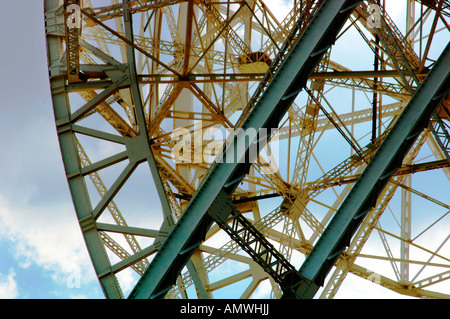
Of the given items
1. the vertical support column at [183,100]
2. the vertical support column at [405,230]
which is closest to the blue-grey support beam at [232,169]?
the vertical support column at [183,100]

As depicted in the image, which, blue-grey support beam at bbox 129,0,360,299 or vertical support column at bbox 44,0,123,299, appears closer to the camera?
blue-grey support beam at bbox 129,0,360,299

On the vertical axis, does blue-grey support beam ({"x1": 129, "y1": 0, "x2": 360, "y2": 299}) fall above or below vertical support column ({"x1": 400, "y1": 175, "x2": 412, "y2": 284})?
below

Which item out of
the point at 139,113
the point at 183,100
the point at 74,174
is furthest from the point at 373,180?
the point at 183,100

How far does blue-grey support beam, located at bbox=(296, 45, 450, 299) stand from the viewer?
488 inches

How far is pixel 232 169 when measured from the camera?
1177cm

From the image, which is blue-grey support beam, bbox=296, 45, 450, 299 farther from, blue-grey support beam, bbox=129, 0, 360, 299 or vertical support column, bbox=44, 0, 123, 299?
vertical support column, bbox=44, 0, 123, 299

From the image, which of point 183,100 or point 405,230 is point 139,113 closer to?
point 183,100

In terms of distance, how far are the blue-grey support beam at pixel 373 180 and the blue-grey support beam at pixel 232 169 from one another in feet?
6.08

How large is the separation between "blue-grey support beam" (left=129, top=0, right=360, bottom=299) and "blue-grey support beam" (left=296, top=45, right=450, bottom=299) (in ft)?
6.08

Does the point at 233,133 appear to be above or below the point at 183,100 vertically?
below

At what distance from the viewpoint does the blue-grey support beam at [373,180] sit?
40.7 feet

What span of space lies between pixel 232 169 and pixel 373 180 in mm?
2632

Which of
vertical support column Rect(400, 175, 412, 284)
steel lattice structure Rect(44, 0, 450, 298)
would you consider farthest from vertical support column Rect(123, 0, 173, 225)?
vertical support column Rect(400, 175, 412, 284)

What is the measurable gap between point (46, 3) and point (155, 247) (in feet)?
24.7
